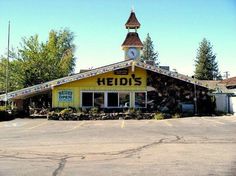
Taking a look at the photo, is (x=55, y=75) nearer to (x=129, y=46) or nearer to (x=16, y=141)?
(x=129, y=46)

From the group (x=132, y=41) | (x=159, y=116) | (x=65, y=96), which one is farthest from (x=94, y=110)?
(x=132, y=41)

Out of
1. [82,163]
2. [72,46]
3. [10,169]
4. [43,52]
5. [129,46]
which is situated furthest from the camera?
[72,46]

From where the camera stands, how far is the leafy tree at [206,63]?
76.6m

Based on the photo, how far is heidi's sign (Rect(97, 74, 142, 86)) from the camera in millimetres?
31688

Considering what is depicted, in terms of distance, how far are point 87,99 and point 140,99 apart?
13.6 ft

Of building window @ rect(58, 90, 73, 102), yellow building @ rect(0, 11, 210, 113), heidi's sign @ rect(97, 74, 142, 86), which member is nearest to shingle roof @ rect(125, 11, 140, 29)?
yellow building @ rect(0, 11, 210, 113)

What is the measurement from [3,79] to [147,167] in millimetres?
46272

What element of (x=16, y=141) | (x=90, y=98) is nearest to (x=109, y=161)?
(x=16, y=141)

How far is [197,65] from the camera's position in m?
78.2

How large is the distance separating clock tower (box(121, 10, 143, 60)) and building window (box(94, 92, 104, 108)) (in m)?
A: 7.42

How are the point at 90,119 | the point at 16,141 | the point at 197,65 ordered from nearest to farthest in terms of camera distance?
the point at 16,141
the point at 90,119
the point at 197,65

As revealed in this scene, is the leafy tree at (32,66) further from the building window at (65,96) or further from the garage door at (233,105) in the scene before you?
the garage door at (233,105)

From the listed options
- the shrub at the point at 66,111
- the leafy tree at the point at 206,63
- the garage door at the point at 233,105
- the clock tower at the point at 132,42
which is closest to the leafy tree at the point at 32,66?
the clock tower at the point at 132,42

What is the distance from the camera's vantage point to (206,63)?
77250 mm
